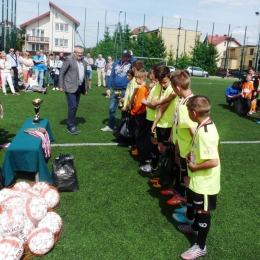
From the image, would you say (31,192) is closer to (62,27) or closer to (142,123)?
(142,123)

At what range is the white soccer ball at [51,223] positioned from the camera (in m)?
3.26

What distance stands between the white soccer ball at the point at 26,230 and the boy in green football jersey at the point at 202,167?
1594mm

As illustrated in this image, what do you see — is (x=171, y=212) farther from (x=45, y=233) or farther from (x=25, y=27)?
(x=25, y=27)

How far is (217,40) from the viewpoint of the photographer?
7662cm

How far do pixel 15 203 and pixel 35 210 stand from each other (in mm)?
242

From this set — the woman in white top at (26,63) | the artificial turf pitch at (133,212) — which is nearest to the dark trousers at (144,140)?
the artificial turf pitch at (133,212)

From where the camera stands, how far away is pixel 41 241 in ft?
9.90

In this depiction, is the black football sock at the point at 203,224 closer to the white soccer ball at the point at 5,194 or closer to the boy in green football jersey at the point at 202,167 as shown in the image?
the boy in green football jersey at the point at 202,167

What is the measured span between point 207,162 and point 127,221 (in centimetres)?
142

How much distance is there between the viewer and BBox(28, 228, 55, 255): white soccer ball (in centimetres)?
299

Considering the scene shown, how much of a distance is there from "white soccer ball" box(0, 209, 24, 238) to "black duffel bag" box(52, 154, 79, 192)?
3.90ft

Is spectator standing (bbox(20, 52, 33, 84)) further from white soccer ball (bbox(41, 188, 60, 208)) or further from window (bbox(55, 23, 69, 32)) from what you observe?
window (bbox(55, 23, 69, 32))

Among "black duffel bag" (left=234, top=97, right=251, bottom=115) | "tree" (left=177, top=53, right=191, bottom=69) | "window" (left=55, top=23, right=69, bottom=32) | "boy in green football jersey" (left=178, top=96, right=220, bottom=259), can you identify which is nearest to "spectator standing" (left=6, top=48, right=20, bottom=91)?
"black duffel bag" (left=234, top=97, right=251, bottom=115)

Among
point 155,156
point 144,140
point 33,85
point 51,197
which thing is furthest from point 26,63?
point 51,197
